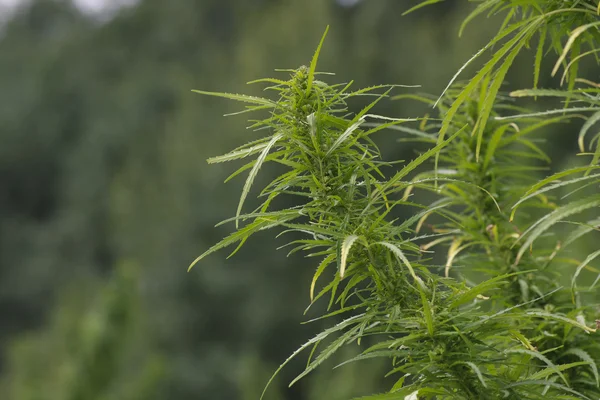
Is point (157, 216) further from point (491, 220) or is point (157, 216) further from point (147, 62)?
point (491, 220)

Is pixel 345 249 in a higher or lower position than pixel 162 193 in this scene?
higher

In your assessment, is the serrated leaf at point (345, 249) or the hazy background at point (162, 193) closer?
the serrated leaf at point (345, 249)

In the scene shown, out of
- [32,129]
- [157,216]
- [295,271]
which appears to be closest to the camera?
[295,271]

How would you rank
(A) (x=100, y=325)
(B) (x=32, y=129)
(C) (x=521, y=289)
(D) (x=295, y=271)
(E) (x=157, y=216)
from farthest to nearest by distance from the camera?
(B) (x=32, y=129), (E) (x=157, y=216), (D) (x=295, y=271), (A) (x=100, y=325), (C) (x=521, y=289)

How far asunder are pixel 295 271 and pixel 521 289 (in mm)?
18477

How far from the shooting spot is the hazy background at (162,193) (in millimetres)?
12070

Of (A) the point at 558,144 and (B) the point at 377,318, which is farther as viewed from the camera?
(A) the point at 558,144

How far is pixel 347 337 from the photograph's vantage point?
2.51ft

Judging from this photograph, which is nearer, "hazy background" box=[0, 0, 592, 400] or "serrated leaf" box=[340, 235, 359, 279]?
"serrated leaf" box=[340, 235, 359, 279]

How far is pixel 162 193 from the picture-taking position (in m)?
21.7

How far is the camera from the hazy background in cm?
1207

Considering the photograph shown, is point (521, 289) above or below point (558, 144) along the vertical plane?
above

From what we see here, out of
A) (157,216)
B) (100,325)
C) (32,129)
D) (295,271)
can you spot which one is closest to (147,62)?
(32,129)

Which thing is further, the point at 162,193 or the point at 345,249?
the point at 162,193
